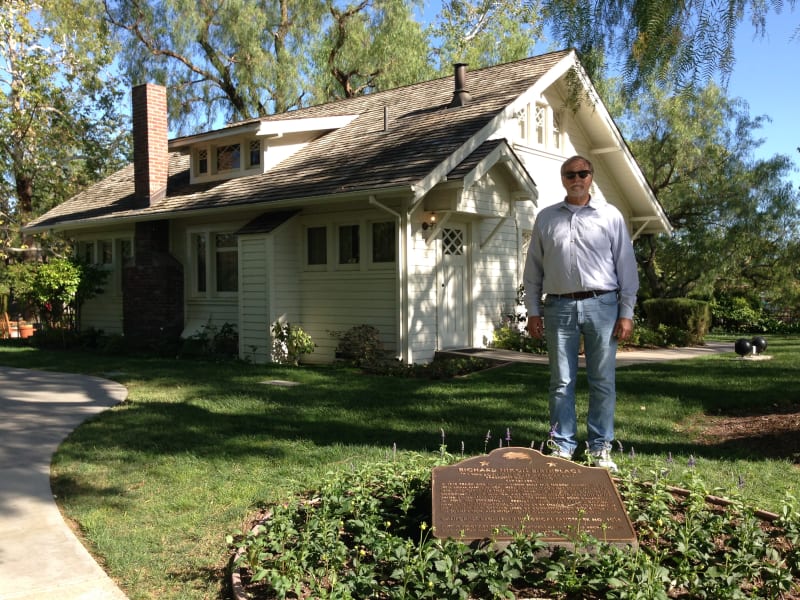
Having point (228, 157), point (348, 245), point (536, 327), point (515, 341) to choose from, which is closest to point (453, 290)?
point (515, 341)

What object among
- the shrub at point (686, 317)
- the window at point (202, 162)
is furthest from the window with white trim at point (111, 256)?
the shrub at point (686, 317)

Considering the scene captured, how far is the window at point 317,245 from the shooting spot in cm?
1438

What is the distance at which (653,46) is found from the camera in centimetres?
597

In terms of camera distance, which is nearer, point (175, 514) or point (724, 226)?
point (175, 514)

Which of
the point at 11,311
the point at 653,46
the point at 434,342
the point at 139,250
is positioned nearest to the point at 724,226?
the point at 434,342

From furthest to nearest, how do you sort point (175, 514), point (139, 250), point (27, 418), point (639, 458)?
point (139, 250) < point (27, 418) < point (639, 458) < point (175, 514)

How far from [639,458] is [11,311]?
35097 millimetres

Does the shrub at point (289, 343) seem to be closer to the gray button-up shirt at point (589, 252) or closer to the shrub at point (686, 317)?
the shrub at point (686, 317)

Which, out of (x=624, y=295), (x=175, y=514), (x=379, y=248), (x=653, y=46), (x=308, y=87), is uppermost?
(x=308, y=87)

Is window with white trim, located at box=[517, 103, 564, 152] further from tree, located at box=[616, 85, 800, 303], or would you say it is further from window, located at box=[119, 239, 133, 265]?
window, located at box=[119, 239, 133, 265]

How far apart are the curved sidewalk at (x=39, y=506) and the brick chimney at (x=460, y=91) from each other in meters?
8.84

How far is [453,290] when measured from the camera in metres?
14.0

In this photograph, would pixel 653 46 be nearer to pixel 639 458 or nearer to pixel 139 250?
pixel 639 458

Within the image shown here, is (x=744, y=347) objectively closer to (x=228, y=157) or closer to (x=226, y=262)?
(x=226, y=262)
